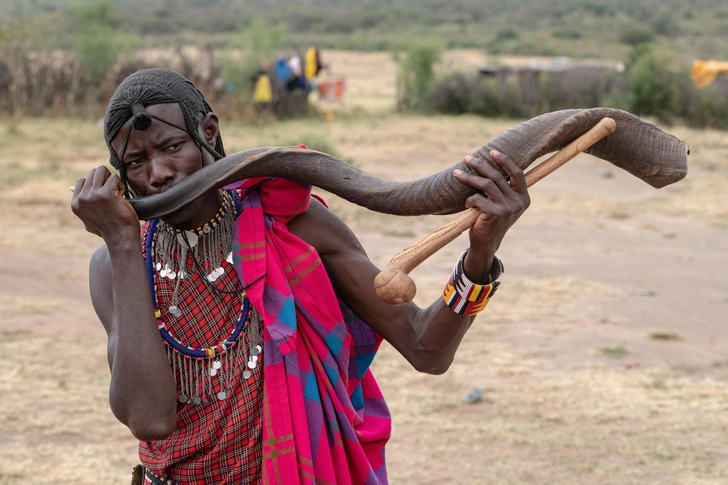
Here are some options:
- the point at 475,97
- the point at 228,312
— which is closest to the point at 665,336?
the point at 228,312

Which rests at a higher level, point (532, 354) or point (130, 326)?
point (130, 326)

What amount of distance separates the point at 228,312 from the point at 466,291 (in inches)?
22.6

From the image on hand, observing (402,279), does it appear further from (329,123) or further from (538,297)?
(329,123)

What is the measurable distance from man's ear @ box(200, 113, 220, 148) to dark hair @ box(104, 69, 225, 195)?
0.02 metres

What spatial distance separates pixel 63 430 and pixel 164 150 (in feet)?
10.2

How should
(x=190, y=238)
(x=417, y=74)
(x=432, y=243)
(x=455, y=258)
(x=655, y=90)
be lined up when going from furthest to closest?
(x=417, y=74) → (x=655, y=90) → (x=455, y=258) → (x=190, y=238) → (x=432, y=243)

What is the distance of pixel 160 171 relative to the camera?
202cm

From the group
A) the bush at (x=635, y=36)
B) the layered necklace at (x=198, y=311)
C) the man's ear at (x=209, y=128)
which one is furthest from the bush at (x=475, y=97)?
the bush at (x=635, y=36)

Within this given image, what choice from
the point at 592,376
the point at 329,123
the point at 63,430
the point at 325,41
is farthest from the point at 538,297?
the point at 325,41

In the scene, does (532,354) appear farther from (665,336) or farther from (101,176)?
(101,176)

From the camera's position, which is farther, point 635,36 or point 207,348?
point 635,36

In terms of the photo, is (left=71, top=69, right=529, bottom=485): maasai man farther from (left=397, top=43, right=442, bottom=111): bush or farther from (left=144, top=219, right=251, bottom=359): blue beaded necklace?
(left=397, top=43, right=442, bottom=111): bush

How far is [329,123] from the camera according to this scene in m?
18.2

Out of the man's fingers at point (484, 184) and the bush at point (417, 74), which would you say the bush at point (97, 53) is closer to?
the bush at point (417, 74)
